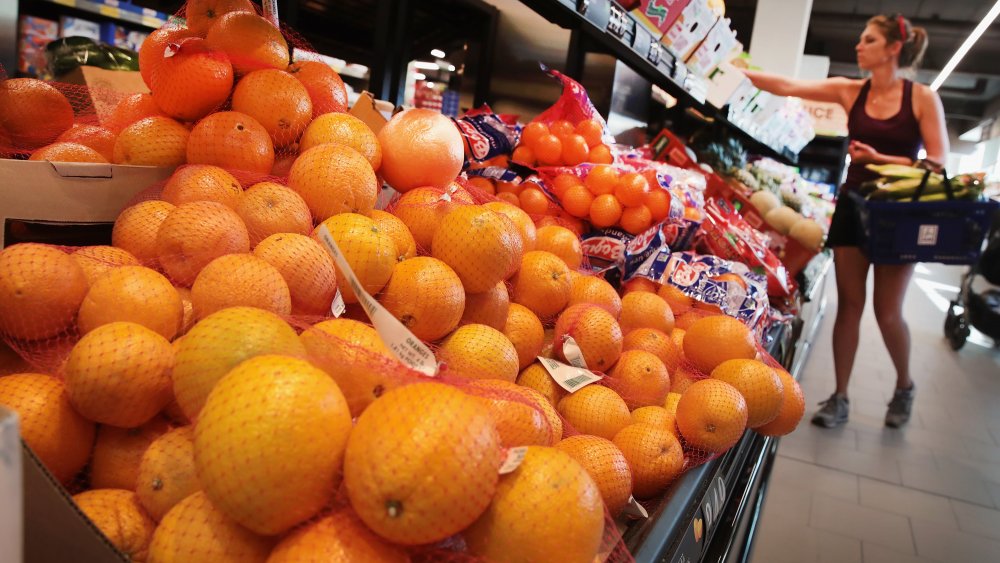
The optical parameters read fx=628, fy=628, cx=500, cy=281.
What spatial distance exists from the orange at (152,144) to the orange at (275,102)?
0.46 ft

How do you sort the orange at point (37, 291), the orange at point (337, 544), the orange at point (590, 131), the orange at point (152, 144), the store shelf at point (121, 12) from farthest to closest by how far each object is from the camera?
1. the store shelf at point (121, 12)
2. the orange at point (590, 131)
3. the orange at point (152, 144)
4. the orange at point (37, 291)
5. the orange at point (337, 544)

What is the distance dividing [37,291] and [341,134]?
67cm

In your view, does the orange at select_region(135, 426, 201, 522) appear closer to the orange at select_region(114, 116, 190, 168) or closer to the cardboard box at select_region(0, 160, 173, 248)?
the cardboard box at select_region(0, 160, 173, 248)

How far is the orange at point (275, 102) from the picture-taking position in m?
1.32

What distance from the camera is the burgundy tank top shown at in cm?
357

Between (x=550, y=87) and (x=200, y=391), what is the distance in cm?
285

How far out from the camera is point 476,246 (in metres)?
1.13

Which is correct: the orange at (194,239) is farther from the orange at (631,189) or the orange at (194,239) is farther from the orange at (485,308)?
the orange at (631,189)

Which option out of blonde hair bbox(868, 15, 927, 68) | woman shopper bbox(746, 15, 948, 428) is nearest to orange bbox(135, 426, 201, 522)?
woman shopper bbox(746, 15, 948, 428)

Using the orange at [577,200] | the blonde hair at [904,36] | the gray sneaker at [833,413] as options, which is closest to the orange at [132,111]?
the orange at [577,200]

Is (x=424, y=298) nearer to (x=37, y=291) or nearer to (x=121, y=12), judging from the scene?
(x=37, y=291)

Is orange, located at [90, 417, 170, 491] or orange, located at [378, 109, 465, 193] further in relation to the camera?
orange, located at [378, 109, 465, 193]

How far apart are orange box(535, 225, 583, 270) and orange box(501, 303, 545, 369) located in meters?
0.37

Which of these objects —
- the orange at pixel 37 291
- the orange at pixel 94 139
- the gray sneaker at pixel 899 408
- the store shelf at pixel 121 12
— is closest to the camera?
the orange at pixel 37 291
